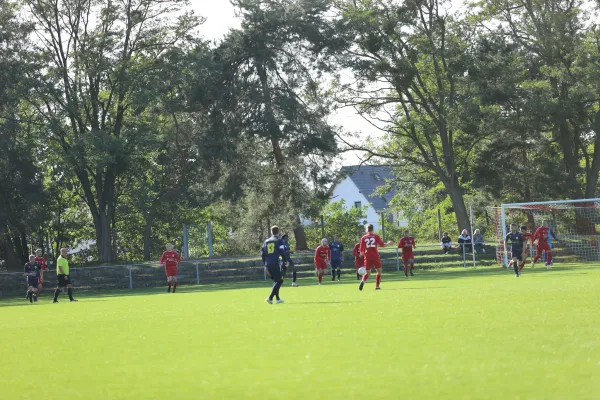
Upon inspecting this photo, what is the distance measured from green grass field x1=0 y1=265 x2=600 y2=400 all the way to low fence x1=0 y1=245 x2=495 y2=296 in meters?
24.6

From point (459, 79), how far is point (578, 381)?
1462 inches

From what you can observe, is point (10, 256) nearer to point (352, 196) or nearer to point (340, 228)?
point (340, 228)

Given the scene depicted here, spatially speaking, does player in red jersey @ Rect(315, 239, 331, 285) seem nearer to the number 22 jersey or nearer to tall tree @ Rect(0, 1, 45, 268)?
the number 22 jersey

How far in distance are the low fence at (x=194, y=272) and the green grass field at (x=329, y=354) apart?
24.6m

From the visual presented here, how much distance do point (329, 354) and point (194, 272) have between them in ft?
109

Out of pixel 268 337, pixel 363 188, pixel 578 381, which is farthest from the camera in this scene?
pixel 363 188

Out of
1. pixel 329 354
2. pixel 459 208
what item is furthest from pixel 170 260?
pixel 329 354

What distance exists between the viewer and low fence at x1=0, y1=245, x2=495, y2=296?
4122cm

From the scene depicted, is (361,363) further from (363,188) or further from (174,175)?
(363,188)

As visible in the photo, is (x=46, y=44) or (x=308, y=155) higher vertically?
(x=46, y=44)

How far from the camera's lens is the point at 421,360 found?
8906 mm

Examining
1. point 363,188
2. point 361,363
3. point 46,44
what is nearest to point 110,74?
point 46,44

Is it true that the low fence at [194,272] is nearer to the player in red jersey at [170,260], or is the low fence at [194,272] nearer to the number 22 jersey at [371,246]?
the player in red jersey at [170,260]

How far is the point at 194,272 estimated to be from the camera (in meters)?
42.3
